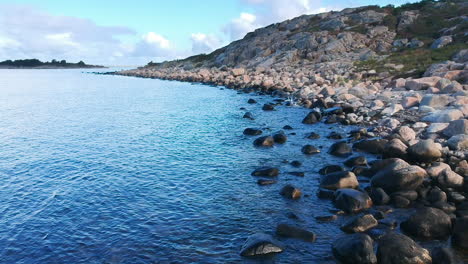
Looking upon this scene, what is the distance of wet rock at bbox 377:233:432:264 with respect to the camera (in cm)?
1064

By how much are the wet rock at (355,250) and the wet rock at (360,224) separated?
1.30 meters

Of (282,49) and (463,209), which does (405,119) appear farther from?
(282,49)

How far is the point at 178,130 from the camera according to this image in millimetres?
32125

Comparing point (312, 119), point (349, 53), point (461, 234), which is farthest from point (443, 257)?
point (349, 53)

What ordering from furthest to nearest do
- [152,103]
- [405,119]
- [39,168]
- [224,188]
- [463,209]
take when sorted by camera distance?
[152,103]
[405,119]
[39,168]
[224,188]
[463,209]

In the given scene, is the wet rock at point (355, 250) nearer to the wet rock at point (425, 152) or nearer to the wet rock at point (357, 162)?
the wet rock at point (357, 162)

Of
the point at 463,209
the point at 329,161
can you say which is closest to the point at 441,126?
the point at 329,161

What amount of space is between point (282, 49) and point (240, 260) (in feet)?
289

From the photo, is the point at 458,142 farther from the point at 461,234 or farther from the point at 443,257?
the point at 443,257

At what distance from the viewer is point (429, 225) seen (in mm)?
12492

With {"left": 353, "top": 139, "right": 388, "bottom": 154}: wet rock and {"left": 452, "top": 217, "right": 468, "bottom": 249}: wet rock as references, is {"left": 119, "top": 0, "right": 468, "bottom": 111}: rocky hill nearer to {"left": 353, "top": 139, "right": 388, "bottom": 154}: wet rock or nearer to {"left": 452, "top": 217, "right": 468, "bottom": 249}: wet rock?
{"left": 353, "top": 139, "right": 388, "bottom": 154}: wet rock

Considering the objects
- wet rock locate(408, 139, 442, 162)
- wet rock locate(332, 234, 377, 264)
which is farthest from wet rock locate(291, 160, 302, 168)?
wet rock locate(332, 234, 377, 264)

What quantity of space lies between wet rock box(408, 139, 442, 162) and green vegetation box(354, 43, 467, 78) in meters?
30.6

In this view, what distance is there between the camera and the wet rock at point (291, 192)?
1611cm
